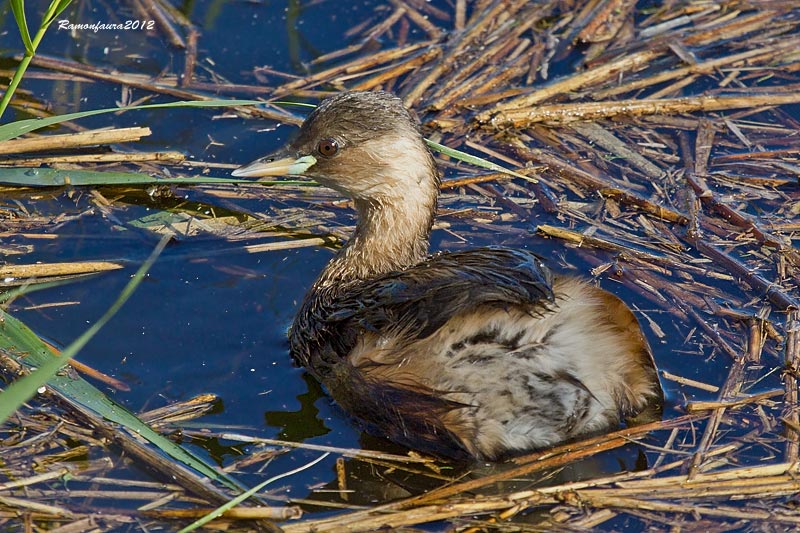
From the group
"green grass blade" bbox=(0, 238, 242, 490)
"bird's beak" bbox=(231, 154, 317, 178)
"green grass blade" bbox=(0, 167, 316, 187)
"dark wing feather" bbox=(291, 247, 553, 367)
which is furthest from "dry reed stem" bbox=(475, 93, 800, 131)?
"green grass blade" bbox=(0, 238, 242, 490)

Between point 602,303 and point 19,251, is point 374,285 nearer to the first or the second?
point 602,303

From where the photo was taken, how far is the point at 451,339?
4.06m

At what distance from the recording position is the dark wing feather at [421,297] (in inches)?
161

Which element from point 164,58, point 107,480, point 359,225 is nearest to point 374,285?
point 359,225

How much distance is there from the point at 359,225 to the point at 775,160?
7.65 ft

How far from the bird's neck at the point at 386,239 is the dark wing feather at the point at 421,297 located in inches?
5.8

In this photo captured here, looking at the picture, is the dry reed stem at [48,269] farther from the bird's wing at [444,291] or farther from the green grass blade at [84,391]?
the bird's wing at [444,291]

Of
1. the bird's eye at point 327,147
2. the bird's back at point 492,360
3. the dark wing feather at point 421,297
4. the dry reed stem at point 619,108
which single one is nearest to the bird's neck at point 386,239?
the dark wing feather at point 421,297

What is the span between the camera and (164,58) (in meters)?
6.79

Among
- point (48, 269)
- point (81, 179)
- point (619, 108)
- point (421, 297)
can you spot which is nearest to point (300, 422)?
point (421, 297)

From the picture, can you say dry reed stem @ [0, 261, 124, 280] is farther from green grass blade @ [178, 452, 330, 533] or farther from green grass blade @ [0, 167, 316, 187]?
green grass blade @ [178, 452, 330, 533]

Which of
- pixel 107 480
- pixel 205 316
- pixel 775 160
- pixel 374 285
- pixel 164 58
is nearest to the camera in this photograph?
pixel 107 480

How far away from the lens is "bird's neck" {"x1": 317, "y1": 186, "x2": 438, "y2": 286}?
4.91 meters

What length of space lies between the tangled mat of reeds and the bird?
0.52ft
